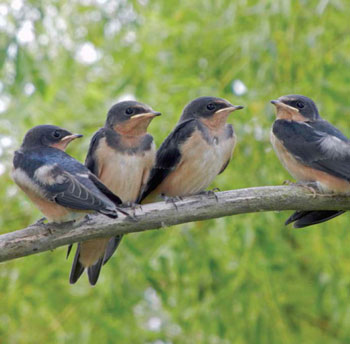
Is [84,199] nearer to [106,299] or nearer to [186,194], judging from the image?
[186,194]

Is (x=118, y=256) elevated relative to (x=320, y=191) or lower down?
lower down

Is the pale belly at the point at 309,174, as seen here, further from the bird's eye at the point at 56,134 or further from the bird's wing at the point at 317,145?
the bird's eye at the point at 56,134

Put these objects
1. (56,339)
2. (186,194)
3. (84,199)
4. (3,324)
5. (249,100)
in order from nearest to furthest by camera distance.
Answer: (84,199) < (186,194) < (249,100) < (56,339) < (3,324)

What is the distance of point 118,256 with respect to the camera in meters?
6.27

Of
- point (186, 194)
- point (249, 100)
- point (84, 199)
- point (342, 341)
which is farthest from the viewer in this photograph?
point (342, 341)

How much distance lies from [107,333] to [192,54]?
266cm

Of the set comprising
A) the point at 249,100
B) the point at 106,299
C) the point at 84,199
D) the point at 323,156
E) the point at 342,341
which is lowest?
the point at 342,341

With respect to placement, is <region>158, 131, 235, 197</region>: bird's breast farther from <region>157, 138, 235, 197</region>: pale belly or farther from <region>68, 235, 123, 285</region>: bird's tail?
<region>68, 235, 123, 285</region>: bird's tail

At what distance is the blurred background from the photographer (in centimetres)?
617

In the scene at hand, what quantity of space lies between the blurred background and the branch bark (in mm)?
1891

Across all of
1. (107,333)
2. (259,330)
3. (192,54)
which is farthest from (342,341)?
(192,54)

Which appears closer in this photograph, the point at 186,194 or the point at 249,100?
the point at 186,194

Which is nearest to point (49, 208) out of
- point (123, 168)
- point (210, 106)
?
point (123, 168)

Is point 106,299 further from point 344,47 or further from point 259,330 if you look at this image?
point 344,47
